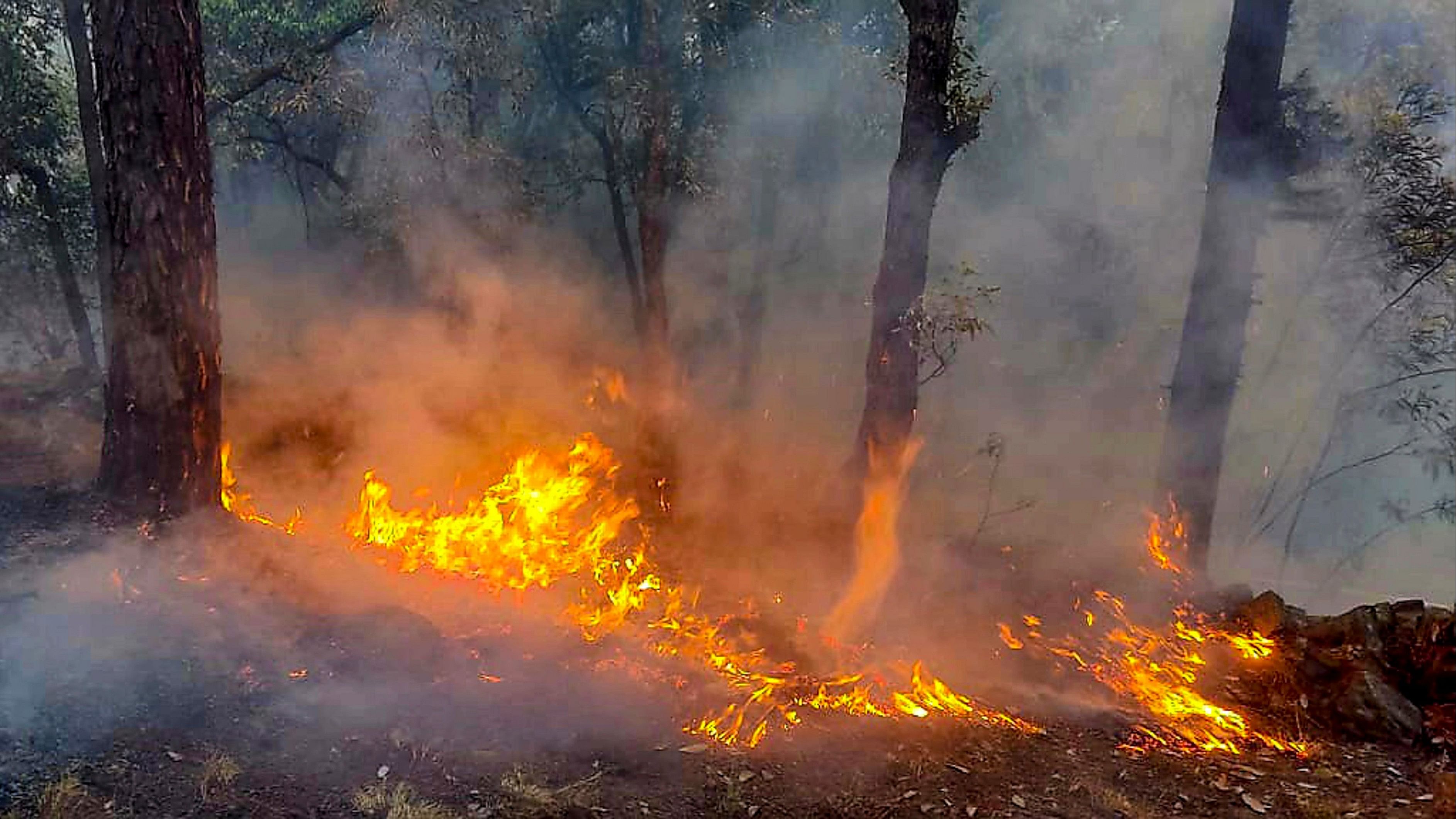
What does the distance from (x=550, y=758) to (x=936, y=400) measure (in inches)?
518

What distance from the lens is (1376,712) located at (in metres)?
6.90

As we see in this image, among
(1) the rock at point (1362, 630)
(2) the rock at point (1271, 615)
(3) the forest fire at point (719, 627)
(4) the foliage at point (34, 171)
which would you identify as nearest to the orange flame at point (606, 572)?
(3) the forest fire at point (719, 627)

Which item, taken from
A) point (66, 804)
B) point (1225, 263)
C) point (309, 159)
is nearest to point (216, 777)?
point (66, 804)

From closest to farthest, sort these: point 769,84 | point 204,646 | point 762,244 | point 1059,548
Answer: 1. point 204,646
2. point 1059,548
3. point 769,84
4. point 762,244

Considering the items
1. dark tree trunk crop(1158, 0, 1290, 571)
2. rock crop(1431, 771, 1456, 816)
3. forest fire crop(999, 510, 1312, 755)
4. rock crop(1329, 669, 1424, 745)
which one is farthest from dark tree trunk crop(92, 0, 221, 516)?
dark tree trunk crop(1158, 0, 1290, 571)

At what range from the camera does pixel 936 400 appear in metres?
17.6

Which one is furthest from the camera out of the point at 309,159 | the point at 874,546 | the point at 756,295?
the point at 756,295

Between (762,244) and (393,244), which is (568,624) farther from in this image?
(762,244)

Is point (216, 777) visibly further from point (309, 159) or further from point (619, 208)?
point (309, 159)

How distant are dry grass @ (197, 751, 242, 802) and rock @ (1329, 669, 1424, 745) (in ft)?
23.5

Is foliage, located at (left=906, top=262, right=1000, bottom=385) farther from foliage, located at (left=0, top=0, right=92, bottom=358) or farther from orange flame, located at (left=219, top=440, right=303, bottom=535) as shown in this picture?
foliage, located at (left=0, top=0, right=92, bottom=358)

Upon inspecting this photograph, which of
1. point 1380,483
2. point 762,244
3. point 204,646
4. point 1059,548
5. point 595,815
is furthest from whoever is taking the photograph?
point 1380,483

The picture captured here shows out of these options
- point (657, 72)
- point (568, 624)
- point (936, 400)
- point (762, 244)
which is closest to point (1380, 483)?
point (936, 400)

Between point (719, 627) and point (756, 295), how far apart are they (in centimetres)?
846
